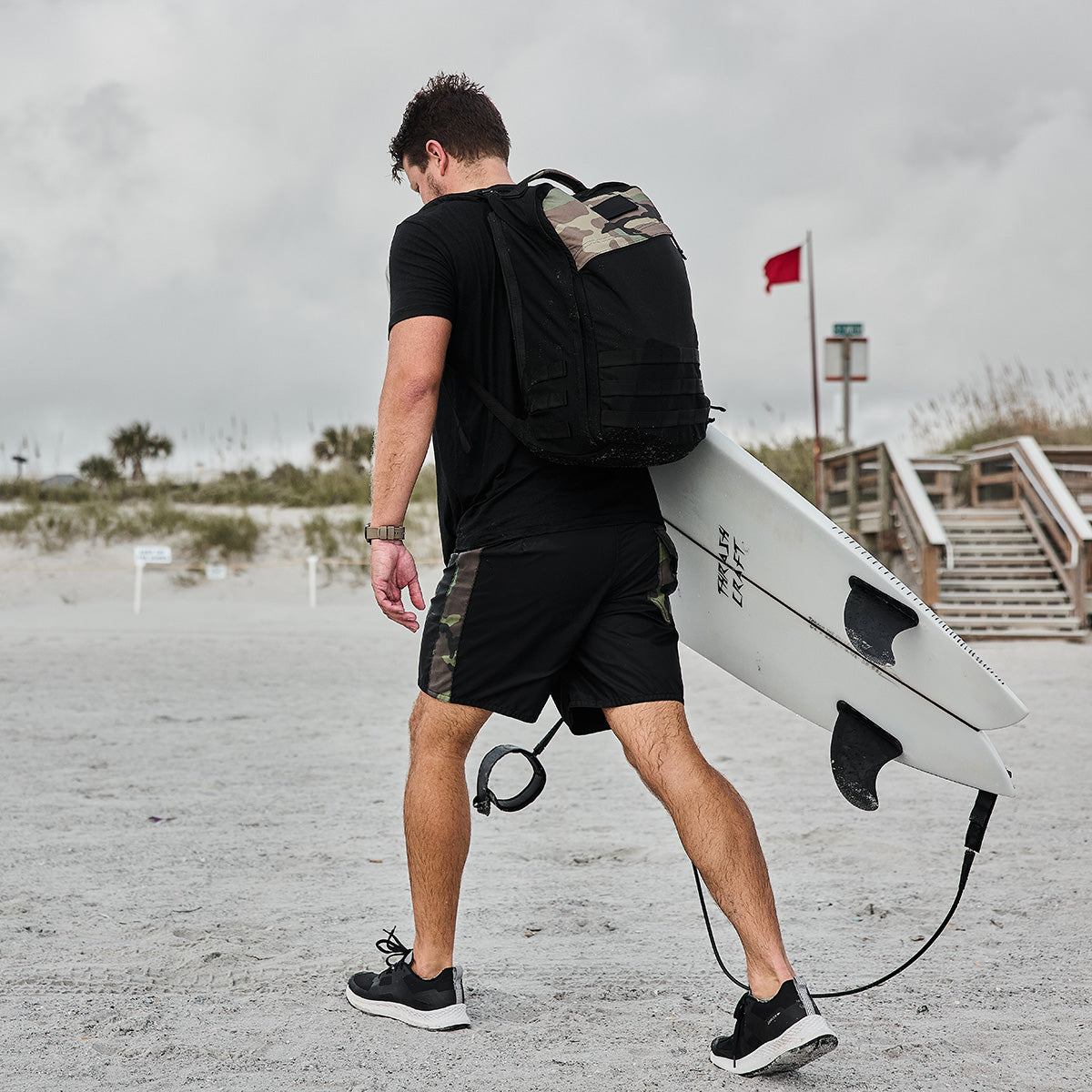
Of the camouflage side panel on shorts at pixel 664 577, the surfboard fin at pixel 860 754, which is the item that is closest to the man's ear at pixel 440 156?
the camouflage side panel on shorts at pixel 664 577

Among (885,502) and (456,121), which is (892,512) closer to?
(885,502)

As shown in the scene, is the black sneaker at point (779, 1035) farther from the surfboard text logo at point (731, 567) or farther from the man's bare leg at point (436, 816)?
the surfboard text logo at point (731, 567)

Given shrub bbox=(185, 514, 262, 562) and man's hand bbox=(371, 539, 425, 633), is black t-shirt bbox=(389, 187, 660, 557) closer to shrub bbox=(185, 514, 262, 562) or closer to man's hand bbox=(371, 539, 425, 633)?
man's hand bbox=(371, 539, 425, 633)

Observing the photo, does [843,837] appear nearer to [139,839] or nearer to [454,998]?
[454,998]

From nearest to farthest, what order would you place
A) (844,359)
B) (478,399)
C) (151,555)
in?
(478,399) → (151,555) → (844,359)

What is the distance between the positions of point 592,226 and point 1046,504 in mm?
11950

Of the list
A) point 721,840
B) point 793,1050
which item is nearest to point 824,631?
point 721,840

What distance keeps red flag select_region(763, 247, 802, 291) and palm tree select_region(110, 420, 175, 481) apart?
1485cm

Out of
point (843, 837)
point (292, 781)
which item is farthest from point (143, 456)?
point (843, 837)

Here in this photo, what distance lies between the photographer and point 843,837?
3832 mm

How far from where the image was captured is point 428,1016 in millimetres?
2240

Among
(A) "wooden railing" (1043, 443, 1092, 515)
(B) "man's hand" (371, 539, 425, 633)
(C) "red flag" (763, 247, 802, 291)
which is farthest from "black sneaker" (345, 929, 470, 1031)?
(C) "red flag" (763, 247, 802, 291)

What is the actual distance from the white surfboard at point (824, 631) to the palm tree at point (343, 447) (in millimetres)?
23365

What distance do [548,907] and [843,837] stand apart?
1.24 metres
